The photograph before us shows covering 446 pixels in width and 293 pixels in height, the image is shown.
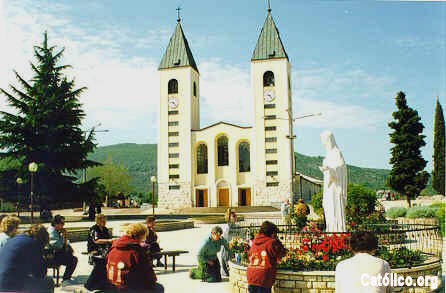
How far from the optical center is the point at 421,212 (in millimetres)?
22250

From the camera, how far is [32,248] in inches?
228

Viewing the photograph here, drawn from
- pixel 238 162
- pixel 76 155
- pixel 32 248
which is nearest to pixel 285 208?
pixel 76 155

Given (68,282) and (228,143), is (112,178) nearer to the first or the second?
(228,143)

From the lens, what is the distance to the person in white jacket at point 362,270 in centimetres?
412

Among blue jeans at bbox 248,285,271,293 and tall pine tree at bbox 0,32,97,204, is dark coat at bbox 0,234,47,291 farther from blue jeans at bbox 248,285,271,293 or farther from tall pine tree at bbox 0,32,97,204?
tall pine tree at bbox 0,32,97,204

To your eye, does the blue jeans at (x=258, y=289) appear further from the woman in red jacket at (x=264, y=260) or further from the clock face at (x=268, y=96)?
the clock face at (x=268, y=96)

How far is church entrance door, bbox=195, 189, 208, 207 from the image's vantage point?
2312 inches

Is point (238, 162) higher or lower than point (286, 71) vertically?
lower

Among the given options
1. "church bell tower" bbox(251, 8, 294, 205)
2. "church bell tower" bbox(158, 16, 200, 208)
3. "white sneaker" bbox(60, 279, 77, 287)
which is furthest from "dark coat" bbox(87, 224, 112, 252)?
"church bell tower" bbox(158, 16, 200, 208)

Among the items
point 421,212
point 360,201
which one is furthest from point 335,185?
point 421,212

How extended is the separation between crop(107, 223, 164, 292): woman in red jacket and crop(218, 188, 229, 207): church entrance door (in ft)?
175

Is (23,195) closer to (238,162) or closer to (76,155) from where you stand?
(76,155)

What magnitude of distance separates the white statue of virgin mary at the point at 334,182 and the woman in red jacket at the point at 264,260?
12.5 feet

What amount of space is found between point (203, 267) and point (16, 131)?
20.7m
